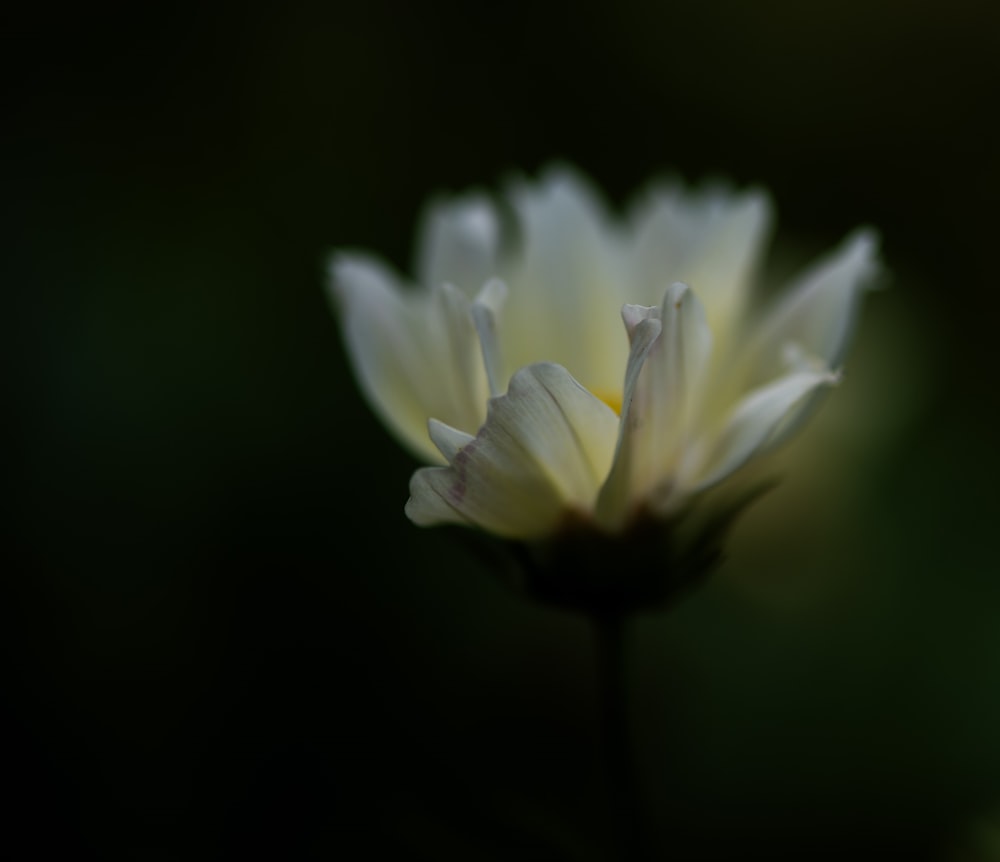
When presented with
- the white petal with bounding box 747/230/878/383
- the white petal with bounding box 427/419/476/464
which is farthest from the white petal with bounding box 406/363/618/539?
the white petal with bounding box 747/230/878/383

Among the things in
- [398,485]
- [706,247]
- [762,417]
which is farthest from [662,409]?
[398,485]

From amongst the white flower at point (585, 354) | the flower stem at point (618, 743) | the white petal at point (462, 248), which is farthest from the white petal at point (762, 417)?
the white petal at point (462, 248)

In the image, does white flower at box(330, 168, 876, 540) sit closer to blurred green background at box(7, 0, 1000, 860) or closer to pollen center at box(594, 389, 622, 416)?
pollen center at box(594, 389, 622, 416)

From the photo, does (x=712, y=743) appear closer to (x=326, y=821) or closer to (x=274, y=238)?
(x=326, y=821)

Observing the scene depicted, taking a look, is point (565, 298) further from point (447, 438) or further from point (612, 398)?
point (447, 438)

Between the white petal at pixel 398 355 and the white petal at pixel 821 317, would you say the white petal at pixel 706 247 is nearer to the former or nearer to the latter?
the white petal at pixel 821 317
